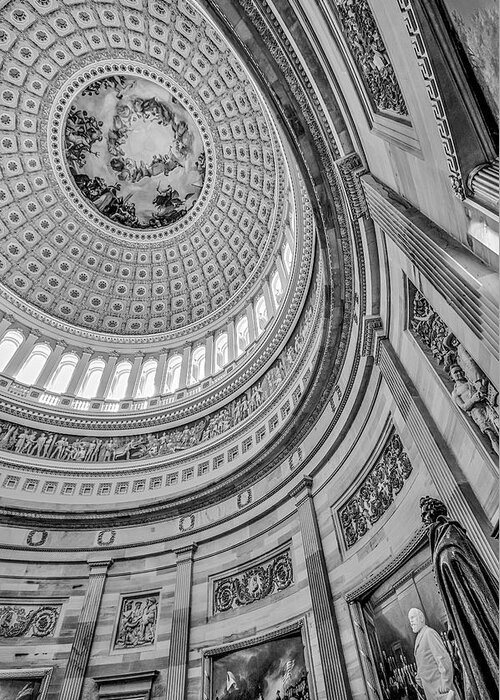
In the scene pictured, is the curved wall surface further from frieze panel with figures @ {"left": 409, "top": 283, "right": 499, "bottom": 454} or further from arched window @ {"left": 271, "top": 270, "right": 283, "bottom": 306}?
arched window @ {"left": 271, "top": 270, "right": 283, "bottom": 306}

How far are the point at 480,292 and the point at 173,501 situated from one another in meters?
12.9

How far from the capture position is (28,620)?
12.0m

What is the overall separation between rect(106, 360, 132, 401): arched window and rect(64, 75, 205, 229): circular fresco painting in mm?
10113

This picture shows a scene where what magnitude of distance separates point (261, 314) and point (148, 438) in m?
8.23

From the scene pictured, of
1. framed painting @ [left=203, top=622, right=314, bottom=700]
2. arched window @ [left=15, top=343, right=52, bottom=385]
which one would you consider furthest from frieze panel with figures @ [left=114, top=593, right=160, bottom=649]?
arched window @ [left=15, top=343, right=52, bottom=385]

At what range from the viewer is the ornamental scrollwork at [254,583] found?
1046 cm

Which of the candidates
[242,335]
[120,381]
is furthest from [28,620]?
[242,335]

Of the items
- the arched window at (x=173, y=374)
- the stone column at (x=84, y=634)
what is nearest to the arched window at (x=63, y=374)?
the arched window at (x=173, y=374)

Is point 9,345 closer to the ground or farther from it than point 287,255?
closer to the ground

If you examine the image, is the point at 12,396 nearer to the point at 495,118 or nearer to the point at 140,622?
the point at 140,622

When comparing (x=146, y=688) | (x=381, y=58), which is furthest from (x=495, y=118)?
(x=146, y=688)

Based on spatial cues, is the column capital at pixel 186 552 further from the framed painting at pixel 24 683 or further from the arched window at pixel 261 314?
the arched window at pixel 261 314

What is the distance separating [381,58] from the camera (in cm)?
621

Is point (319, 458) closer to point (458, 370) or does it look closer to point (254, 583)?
point (254, 583)
